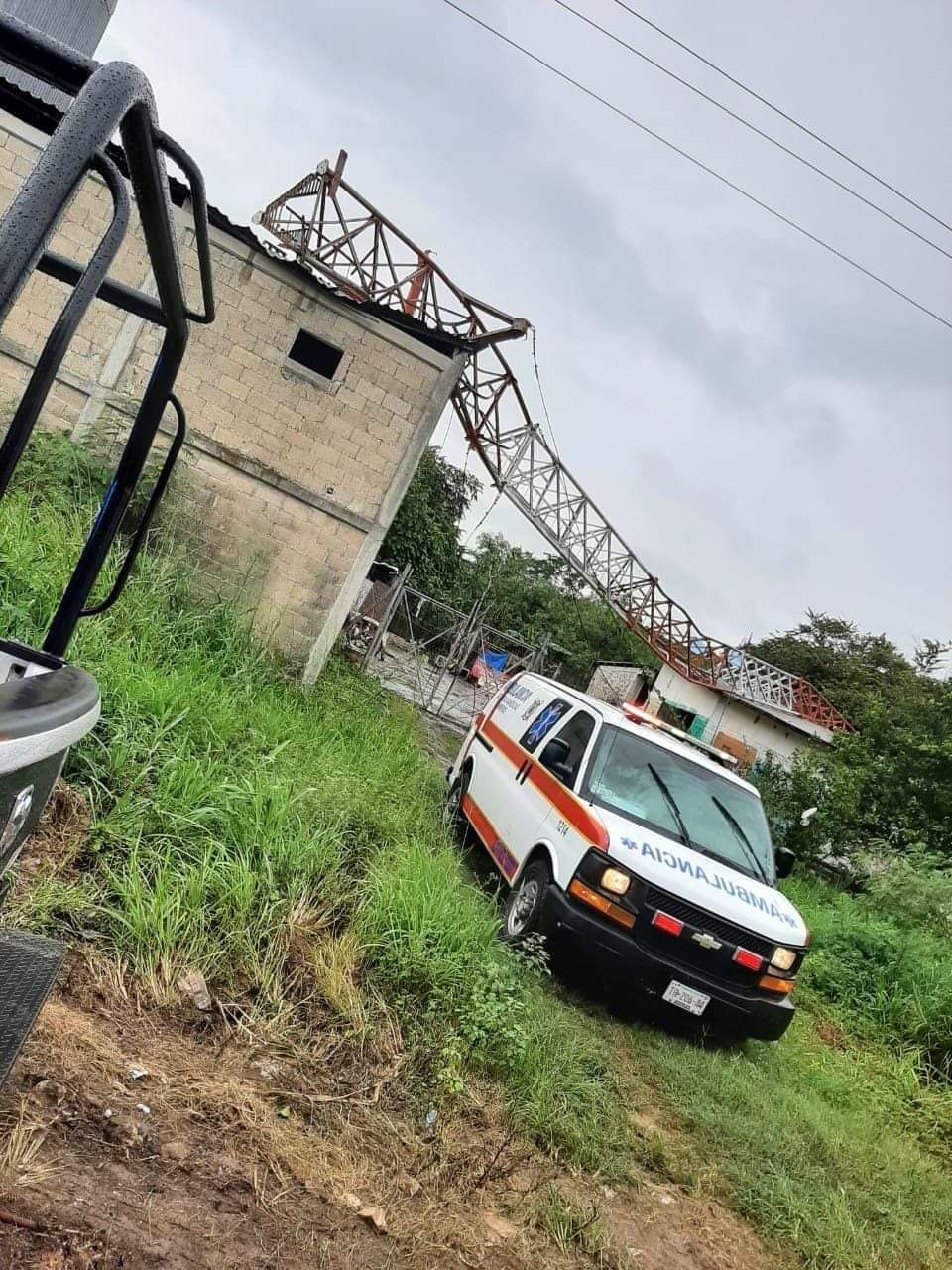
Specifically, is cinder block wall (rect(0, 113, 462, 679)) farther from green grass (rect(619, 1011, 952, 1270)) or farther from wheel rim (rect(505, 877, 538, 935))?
green grass (rect(619, 1011, 952, 1270))

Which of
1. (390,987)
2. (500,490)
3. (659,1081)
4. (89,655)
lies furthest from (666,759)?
(500,490)

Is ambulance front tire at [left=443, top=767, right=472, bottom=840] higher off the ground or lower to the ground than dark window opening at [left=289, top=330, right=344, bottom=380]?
→ lower

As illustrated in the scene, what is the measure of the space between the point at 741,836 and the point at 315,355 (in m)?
8.07

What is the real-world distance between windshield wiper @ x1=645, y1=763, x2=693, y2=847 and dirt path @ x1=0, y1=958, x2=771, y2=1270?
234 centimetres

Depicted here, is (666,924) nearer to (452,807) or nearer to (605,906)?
(605,906)

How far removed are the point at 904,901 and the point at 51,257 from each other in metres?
10.6

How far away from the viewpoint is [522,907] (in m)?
5.53

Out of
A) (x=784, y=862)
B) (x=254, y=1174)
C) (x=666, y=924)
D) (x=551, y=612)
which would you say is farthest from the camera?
(x=551, y=612)

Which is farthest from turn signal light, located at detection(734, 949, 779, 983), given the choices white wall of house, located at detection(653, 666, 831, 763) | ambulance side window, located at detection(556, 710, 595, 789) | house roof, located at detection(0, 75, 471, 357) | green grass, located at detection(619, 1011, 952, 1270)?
white wall of house, located at detection(653, 666, 831, 763)

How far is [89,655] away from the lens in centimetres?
564

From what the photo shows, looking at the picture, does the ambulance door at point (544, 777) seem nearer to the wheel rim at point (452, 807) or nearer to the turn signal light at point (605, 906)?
the turn signal light at point (605, 906)

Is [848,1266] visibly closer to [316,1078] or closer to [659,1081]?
[659,1081]

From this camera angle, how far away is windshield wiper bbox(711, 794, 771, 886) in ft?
19.6

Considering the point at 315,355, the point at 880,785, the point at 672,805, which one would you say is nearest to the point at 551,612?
the point at 880,785
